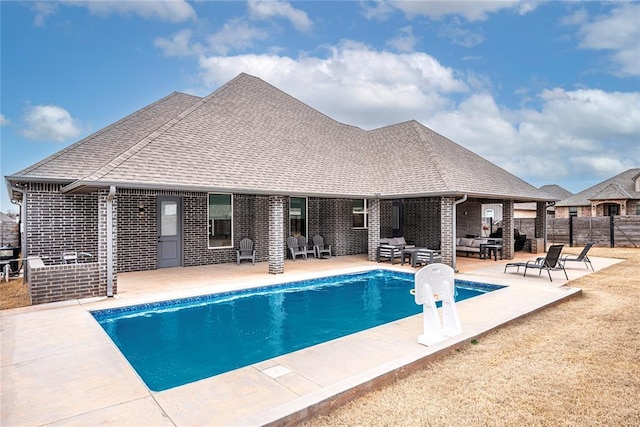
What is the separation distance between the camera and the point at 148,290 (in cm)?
902

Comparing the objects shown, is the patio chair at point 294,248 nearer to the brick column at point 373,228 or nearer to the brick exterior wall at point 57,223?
the brick column at point 373,228

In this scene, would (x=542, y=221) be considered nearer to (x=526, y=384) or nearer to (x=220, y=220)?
(x=220, y=220)

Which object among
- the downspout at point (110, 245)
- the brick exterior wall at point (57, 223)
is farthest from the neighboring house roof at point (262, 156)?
the brick exterior wall at point (57, 223)

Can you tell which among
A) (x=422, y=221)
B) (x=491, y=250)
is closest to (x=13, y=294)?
(x=422, y=221)

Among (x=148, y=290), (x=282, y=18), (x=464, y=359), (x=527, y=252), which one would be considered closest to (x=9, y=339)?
(x=148, y=290)

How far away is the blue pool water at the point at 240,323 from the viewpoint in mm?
5395

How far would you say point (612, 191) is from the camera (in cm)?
3103

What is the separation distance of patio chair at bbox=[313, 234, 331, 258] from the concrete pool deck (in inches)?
333

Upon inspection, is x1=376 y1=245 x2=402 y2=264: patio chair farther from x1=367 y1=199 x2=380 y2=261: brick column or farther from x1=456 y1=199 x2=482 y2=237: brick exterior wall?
x1=456 y1=199 x2=482 y2=237: brick exterior wall

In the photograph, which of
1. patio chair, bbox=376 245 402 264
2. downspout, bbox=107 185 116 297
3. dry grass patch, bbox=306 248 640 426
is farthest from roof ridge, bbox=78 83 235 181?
patio chair, bbox=376 245 402 264

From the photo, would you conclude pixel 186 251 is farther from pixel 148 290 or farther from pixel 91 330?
pixel 91 330

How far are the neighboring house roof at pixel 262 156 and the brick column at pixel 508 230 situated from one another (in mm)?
729

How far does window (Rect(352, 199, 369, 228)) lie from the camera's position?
16703 millimetres

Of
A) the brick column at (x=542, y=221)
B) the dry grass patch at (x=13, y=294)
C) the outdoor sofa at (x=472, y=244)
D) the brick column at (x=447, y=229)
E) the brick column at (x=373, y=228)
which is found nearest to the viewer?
the dry grass patch at (x=13, y=294)
